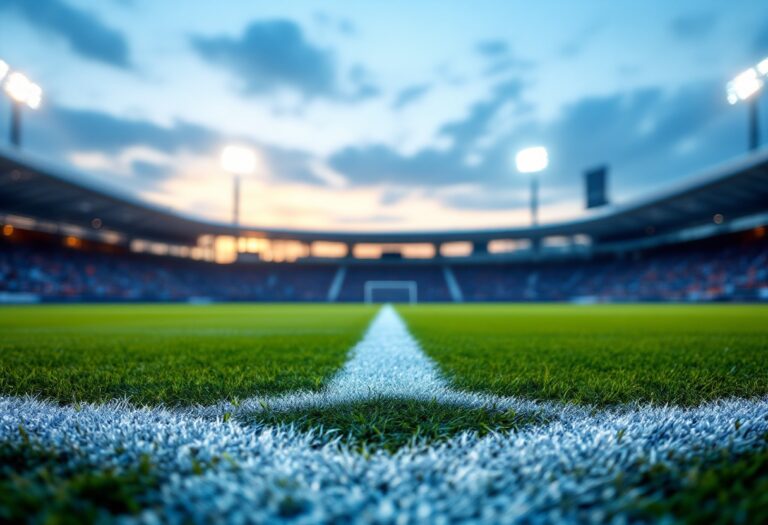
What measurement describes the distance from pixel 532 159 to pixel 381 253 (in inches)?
673

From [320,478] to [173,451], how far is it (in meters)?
0.43

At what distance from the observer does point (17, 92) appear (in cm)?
1644

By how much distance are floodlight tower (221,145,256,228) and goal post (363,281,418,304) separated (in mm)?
13316

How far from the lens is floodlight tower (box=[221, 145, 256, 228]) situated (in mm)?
30253

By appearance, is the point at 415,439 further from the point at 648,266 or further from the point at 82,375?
the point at 648,266

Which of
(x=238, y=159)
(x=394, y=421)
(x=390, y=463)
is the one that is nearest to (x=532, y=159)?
(x=238, y=159)

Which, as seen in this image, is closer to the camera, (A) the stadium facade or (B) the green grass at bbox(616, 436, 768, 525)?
(B) the green grass at bbox(616, 436, 768, 525)

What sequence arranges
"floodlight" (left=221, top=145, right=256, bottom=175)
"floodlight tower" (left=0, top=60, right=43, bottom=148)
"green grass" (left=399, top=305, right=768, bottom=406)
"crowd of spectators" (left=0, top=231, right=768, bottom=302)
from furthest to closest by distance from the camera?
1. "floodlight" (left=221, top=145, right=256, bottom=175)
2. "crowd of spectators" (left=0, top=231, right=768, bottom=302)
3. "floodlight tower" (left=0, top=60, right=43, bottom=148)
4. "green grass" (left=399, top=305, right=768, bottom=406)

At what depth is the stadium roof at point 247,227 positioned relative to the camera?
17.4 meters

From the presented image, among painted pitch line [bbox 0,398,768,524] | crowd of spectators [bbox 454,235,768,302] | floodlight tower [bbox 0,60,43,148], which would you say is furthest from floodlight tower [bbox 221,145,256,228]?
painted pitch line [bbox 0,398,768,524]

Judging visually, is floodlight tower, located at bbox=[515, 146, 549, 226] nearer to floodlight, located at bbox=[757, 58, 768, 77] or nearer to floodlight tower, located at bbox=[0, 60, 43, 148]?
floodlight, located at bbox=[757, 58, 768, 77]

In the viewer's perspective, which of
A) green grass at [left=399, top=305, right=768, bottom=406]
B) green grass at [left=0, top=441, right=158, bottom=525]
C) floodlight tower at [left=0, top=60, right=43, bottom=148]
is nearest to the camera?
green grass at [left=0, top=441, right=158, bottom=525]

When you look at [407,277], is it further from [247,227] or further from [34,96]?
[34,96]

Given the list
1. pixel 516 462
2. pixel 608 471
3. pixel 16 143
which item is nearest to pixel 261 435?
pixel 516 462
